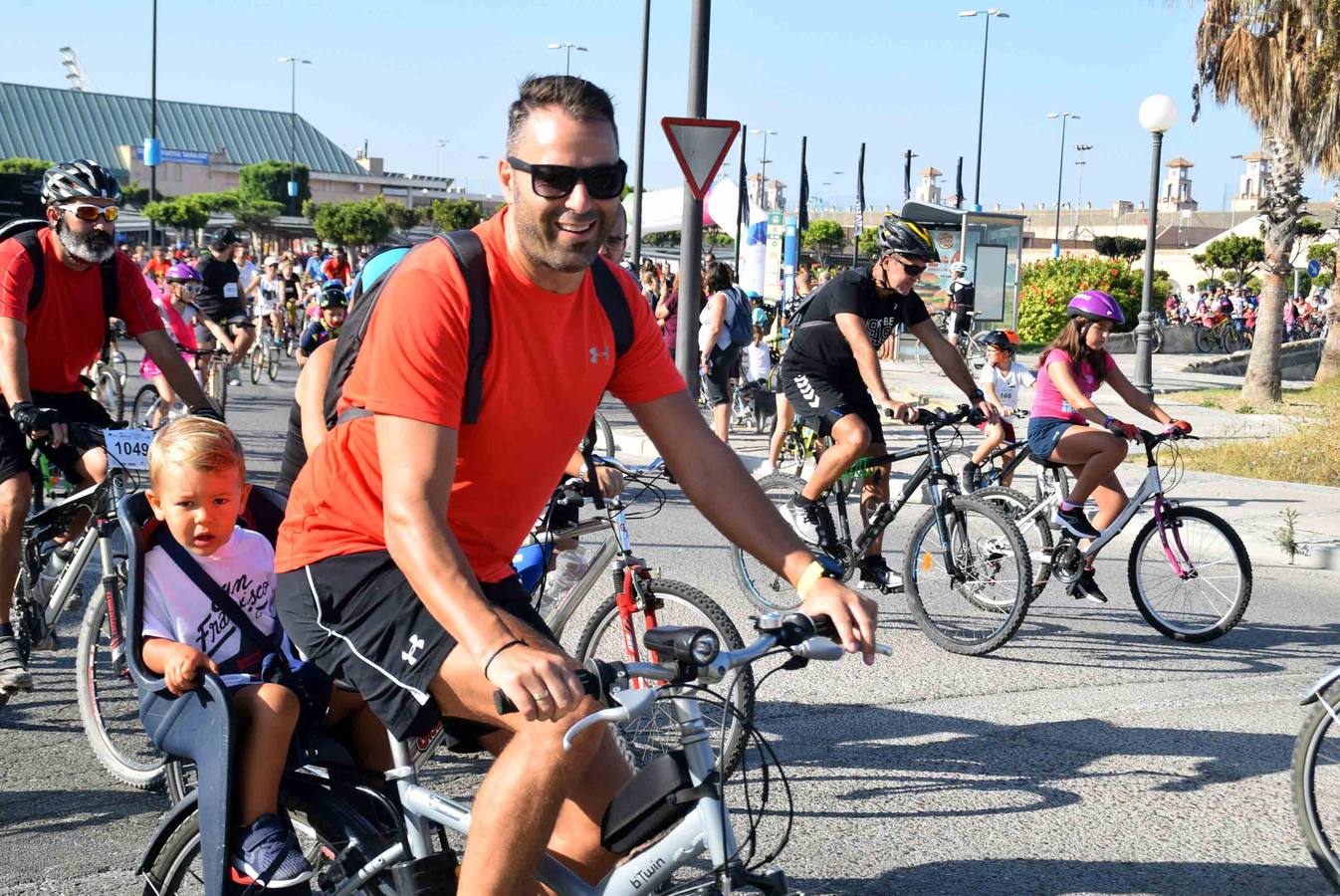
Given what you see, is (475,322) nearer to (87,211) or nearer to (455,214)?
(87,211)

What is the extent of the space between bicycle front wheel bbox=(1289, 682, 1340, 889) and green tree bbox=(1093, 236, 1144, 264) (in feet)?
198

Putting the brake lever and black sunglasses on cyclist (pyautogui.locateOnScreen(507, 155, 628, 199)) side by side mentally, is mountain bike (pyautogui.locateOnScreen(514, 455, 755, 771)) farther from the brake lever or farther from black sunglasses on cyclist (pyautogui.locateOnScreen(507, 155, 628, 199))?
the brake lever

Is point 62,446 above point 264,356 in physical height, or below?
above

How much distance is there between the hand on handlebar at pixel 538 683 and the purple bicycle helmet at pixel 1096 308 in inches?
234

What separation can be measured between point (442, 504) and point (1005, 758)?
3.28 meters

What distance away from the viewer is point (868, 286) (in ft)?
24.4

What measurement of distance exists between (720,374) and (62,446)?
9.41m

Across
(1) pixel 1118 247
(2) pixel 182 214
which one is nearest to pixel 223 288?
(2) pixel 182 214

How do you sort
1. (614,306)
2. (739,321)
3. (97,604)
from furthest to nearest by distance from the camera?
(739,321)
(97,604)
(614,306)

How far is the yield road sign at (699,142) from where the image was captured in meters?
10.9

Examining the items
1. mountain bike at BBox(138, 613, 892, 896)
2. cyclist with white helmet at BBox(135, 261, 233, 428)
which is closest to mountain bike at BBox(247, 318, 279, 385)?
cyclist with white helmet at BBox(135, 261, 233, 428)

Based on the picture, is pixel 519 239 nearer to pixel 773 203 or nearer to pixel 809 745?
pixel 809 745

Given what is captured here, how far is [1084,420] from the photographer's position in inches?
303

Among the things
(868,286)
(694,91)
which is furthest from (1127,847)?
(694,91)
